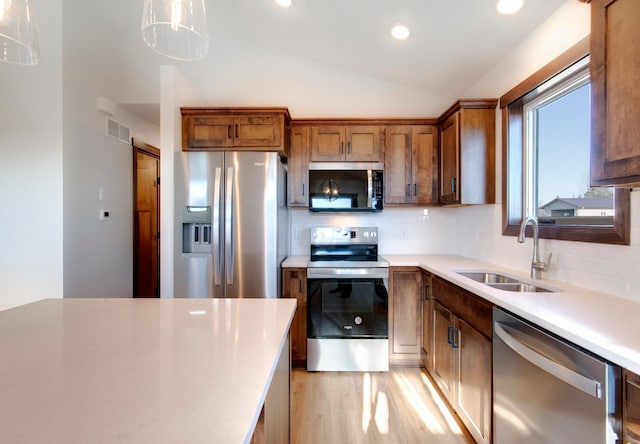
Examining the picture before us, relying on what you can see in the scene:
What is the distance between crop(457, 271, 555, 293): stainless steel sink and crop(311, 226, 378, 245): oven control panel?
3.42 ft

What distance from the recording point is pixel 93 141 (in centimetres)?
292

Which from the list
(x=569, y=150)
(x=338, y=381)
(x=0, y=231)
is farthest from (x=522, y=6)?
(x=0, y=231)

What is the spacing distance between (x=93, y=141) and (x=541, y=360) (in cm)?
383

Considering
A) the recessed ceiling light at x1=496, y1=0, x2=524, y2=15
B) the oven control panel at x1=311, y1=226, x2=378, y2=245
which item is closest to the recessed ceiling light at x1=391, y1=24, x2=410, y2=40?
the recessed ceiling light at x1=496, y1=0, x2=524, y2=15

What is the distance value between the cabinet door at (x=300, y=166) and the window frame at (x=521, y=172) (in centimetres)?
166

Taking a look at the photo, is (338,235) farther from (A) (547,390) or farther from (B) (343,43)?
(A) (547,390)

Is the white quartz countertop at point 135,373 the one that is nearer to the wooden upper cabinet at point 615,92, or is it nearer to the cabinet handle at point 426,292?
the wooden upper cabinet at point 615,92

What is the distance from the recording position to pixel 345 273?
251cm

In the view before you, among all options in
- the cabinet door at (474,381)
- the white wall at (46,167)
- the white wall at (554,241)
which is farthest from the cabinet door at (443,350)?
the white wall at (46,167)

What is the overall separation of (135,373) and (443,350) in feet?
6.47

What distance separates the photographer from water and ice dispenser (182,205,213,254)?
2.51m

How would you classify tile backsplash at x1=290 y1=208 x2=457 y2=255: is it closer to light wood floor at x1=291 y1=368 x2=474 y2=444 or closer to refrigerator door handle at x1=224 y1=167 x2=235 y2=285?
refrigerator door handle at x1=224 y1=167 x2=235 y2=285

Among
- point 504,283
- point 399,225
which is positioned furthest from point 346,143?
point 504,283

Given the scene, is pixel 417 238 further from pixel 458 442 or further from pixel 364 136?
pixel 458 442
